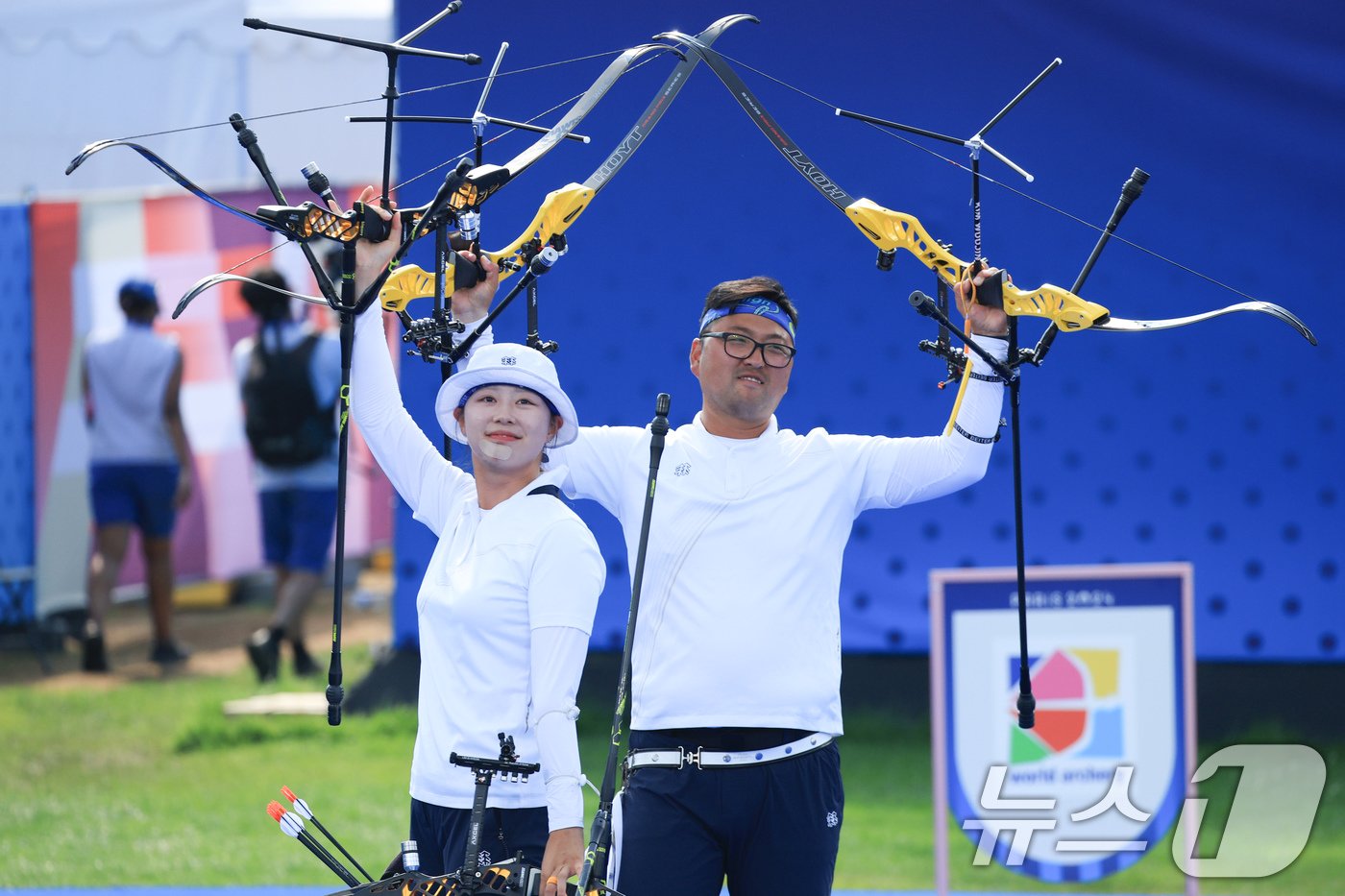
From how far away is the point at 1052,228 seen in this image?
6.61 meters

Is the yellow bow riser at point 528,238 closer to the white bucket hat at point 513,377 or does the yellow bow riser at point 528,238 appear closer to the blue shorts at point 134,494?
the white bucket hat at point 513,377

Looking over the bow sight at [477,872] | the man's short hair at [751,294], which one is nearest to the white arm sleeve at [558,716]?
the bow sight at [477,872]

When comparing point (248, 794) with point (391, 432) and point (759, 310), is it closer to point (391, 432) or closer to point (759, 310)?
point (391, 432)

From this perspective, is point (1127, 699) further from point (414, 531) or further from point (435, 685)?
point (414, 531)

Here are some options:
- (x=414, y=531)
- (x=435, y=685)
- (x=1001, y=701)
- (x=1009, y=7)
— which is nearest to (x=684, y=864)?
(x=435, y=685)

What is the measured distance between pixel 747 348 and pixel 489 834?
1032 mm

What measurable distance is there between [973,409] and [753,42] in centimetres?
356

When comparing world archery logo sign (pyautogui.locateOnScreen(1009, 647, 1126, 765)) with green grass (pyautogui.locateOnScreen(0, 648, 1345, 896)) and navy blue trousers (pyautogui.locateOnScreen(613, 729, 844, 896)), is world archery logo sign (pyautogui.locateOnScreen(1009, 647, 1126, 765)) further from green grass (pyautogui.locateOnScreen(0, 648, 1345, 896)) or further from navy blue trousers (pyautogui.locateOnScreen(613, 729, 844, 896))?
navy blue trousers (pyautogui.locateOnScreen(613, 729, 844, 896))

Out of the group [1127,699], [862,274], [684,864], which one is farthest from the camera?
[862,274]

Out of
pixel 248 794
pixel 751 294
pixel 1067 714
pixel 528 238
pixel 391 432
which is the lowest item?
pixel 248 794

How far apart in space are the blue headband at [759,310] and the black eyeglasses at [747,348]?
0.05m

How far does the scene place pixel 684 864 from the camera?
3.13 m

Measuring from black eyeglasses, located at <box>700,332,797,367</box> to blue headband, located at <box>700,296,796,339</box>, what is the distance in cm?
5

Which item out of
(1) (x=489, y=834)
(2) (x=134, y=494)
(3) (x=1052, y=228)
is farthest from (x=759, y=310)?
(2) (x=134, y=494)
